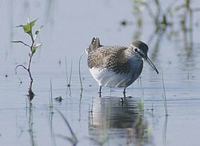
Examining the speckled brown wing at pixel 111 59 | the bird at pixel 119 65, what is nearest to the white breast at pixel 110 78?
the bird at pixel 119 65

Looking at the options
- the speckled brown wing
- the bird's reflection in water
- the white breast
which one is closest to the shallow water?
the bird's reflection in water

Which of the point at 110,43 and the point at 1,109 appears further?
the point at 110,43

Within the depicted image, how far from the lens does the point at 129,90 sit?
13898 millimetres

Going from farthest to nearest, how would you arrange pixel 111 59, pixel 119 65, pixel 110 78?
pixel 111 59
pixel 119 65
pixel 110 78

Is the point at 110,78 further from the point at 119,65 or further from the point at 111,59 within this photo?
the point at 111,59

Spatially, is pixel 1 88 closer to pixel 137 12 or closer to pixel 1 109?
pixel 1 109

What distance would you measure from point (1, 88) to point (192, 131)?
381 cm

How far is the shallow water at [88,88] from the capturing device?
10688mm

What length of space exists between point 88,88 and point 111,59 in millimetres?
Answer: 558

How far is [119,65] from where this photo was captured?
1398 centimetres

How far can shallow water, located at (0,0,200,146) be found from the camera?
421 inches

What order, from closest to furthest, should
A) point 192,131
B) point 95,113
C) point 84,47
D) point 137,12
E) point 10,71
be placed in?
point 192,131, point 95,113, point 10,71, point 84,47, point 137,12

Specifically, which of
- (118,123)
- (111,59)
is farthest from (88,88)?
(118,123)

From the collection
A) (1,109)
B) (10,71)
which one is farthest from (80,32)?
(1,109)
